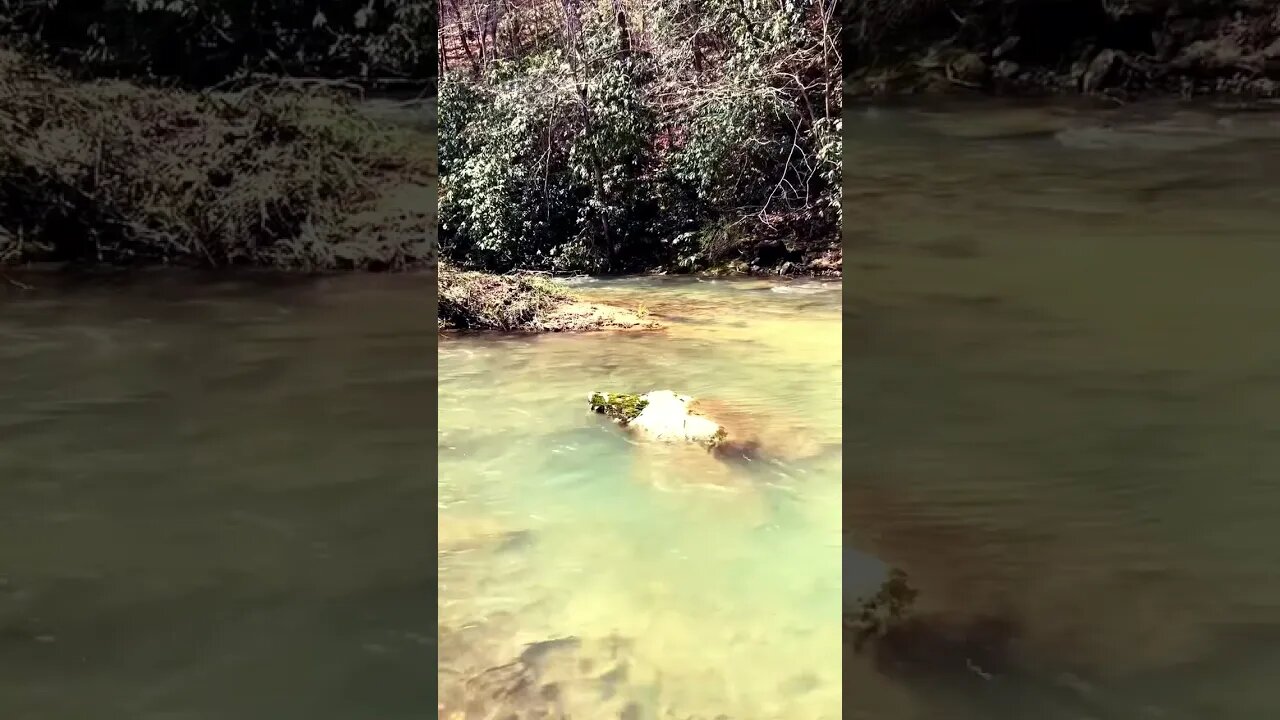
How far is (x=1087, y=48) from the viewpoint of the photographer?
8.16 ft

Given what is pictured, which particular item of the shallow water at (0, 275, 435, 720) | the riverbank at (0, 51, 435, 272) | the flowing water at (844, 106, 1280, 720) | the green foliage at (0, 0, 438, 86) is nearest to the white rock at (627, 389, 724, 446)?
the flowing water at (844, 106, 1280, 720)

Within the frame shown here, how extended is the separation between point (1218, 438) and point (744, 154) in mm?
2115

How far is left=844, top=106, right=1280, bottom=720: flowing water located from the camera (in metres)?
1.82

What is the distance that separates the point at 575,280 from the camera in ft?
11.7

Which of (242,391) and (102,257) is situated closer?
(242,391)

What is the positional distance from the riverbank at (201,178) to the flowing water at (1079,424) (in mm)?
1872

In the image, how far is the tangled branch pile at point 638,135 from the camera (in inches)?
139

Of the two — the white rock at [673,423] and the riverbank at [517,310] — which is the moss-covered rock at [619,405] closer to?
the white rock at [673,423]

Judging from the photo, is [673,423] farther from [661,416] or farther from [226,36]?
[226,36]

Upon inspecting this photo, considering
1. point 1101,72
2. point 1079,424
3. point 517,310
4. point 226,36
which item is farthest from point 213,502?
point 1101,72

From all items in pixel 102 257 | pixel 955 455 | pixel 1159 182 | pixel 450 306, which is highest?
pixel 1159 182

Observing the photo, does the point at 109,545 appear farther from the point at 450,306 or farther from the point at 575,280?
the point at 575,280

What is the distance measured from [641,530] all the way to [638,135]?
73.2 inches

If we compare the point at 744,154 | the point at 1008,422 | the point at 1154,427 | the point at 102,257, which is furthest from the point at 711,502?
the point at 102,257
